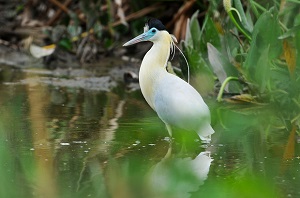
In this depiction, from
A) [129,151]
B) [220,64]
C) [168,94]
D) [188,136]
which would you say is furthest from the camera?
[220,64]

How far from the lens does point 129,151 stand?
5922 mm

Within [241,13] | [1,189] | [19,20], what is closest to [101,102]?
[241,13]

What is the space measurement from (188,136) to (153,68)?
589 millimetres

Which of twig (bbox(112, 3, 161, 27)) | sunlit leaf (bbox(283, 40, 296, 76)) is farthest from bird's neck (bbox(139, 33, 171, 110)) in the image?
twig (bbox(112, 3, 161, 27))

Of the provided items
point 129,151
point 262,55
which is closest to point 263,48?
point 262,55

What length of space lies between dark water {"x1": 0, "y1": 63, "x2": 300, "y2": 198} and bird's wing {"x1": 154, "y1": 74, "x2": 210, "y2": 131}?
0.20 metres

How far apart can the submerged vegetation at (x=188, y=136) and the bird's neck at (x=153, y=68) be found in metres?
0.34

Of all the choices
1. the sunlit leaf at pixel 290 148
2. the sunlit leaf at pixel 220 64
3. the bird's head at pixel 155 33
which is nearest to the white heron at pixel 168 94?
the bird's head at pixel 155 33

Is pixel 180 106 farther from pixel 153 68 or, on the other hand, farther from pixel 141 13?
pixel 141 13

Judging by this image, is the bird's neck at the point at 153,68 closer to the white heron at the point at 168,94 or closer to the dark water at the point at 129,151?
the white heron at the point at 168,94

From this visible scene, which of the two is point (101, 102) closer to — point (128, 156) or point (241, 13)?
point (241, 13)

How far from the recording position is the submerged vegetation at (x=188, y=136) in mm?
4852

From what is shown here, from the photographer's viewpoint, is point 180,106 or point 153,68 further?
point 153,68

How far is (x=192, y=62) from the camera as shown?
8.08 meters
